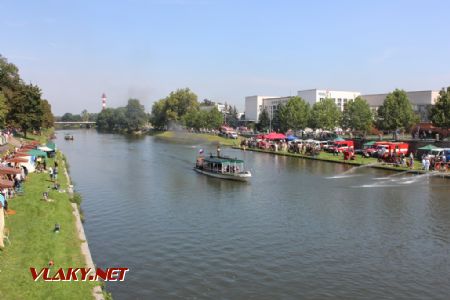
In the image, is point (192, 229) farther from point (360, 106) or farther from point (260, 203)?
point (360, 106)

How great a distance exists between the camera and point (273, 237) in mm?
27406

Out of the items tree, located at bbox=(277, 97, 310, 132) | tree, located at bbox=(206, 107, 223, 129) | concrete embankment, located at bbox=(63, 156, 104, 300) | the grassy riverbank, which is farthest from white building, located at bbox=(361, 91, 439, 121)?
concrete embankment, located at bbox=(63, 156, 104, 300)

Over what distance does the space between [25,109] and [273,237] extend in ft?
243

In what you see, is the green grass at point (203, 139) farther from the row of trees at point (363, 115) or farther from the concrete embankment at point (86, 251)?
the concrete embankment at point (86, 251)

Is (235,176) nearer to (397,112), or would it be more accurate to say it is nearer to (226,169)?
(226,169)

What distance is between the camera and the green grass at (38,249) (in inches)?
650

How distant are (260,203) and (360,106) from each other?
76423mm

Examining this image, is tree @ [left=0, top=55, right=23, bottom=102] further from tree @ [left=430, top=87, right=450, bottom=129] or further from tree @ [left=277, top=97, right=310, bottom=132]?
tree @ [left=430, top=87, right=450, bottom=129]

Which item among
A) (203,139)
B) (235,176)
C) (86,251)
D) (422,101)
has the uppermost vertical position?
(422,101)

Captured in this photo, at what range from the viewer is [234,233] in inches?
1112

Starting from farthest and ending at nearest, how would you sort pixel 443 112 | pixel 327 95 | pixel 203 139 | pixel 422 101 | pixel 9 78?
pixel 327 95, pixel 203 139, pixel 422 101, pixel 9 78, pixel 443 112

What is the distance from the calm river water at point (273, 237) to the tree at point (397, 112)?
47.4 m

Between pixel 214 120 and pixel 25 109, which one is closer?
pixel 25 109

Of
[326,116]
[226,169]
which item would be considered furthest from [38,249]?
[326,116]
